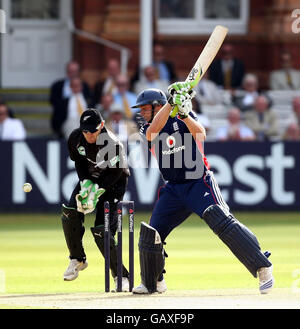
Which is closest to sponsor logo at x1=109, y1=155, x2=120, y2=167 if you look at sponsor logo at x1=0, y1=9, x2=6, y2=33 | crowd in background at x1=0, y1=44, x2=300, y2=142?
crowd in background at x1=0, y1=44, x2=300, y2=142

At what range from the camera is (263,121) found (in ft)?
63.0

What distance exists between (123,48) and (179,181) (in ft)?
37.9

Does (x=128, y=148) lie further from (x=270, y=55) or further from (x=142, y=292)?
(x=142, y=292)

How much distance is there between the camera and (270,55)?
22328mm

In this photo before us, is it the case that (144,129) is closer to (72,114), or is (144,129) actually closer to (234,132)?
(234,132)

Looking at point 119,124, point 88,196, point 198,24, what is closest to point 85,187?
point 88,196

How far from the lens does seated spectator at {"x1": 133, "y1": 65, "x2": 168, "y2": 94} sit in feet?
62.8

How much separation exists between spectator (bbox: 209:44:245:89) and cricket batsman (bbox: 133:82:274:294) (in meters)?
10.0

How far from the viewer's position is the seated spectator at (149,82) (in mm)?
19150

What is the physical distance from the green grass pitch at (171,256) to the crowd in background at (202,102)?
148 cm

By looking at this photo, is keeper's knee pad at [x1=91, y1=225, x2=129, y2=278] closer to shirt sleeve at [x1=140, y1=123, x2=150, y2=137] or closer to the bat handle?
shirt sleeve at [x1=140, y1=123, x2=150, y2=137]

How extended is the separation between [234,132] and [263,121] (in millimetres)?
683
